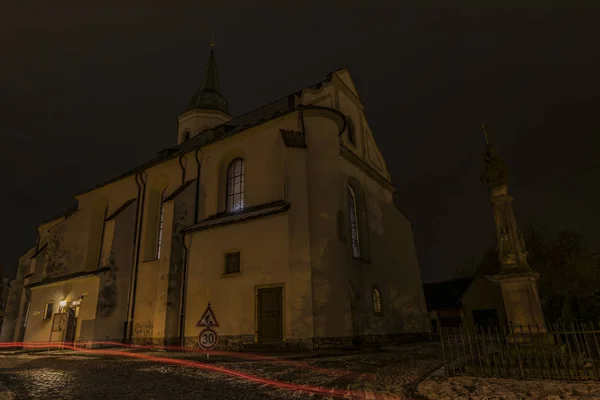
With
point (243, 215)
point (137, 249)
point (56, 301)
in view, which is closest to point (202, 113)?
point (137, 249)

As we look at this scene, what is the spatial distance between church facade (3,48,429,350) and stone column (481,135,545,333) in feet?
19.8

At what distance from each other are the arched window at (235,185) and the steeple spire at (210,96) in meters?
16.1

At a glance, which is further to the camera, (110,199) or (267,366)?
(110,199)

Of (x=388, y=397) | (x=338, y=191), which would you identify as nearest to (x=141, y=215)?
(x=338, y=191)

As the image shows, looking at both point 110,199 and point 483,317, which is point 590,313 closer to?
point 483,317

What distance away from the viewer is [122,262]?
759 inches

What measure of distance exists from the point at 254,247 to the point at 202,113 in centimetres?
2084

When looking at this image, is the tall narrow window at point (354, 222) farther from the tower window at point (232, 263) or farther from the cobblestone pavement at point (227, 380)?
the cobblestone pavement at point (227, 380)

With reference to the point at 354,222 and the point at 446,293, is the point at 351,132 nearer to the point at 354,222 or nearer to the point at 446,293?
the point at 354,222

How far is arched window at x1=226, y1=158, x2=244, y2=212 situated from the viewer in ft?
57.6

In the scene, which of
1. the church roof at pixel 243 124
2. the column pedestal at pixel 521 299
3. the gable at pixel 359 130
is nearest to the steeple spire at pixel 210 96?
the church roof at pixel 243 124

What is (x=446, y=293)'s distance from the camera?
33.3 m

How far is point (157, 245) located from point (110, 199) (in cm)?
543

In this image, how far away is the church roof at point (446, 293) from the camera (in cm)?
3145
